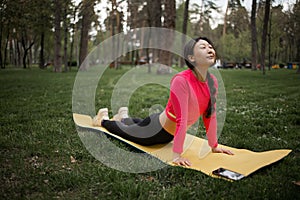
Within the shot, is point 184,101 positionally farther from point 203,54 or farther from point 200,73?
point 203,54

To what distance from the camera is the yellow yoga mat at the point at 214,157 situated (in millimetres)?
2734

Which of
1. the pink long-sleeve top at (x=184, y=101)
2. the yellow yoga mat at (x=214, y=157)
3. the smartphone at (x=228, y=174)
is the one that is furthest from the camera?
the pink long-sleeve top at (x=184, y=101)

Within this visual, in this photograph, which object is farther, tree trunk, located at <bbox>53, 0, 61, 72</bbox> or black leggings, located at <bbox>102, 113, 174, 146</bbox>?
tree trunk, located at <bbox>53, 0, 61, 72</bbox>

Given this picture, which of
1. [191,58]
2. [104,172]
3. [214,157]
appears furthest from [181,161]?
[191,58]

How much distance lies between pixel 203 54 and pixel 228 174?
127 cm

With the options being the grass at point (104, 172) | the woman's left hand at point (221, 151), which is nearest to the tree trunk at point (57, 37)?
the grass at point (104, 172)

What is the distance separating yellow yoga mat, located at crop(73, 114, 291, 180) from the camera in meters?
2.73

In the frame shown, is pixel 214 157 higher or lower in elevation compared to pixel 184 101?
lower

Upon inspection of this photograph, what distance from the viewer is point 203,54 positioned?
2.91m

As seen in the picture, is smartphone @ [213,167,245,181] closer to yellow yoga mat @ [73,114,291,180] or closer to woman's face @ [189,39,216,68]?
yellow yoga mat @ [73,114,291,180]

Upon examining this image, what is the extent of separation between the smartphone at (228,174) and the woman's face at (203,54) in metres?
1.13

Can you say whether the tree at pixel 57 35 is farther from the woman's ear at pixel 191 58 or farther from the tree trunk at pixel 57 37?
the woman's ear at pixel 191 58

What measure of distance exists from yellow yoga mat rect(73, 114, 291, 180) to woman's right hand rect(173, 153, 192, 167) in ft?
0.17

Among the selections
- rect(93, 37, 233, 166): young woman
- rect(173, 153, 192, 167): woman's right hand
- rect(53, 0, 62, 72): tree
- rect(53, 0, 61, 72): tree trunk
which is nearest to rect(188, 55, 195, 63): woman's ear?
rect(93, 37, 233, 166): young woman
